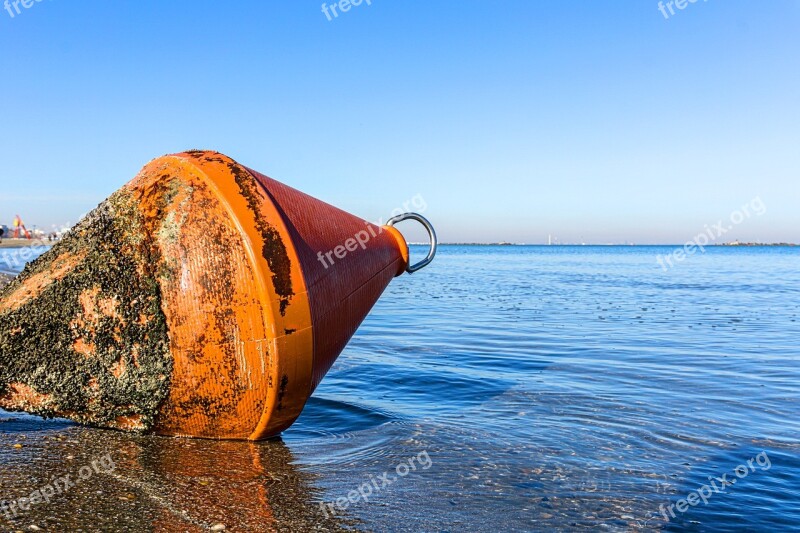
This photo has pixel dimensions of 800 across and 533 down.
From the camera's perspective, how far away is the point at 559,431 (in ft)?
15.2

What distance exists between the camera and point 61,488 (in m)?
2.94

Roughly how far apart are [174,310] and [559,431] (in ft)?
9.32

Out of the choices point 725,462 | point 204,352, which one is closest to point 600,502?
point 725,462

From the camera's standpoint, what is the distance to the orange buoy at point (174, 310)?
10.8 ft

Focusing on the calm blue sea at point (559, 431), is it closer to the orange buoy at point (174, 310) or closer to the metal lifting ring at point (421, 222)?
the orange buoy at point (174, 310)

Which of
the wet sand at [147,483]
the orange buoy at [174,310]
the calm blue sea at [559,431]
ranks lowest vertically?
the calm blue sea at [559,431]

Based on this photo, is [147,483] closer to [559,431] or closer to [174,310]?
[174,310]

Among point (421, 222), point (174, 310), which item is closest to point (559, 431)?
point (421, 222)

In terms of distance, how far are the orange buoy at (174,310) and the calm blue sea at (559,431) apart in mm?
713

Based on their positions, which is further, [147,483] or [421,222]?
[421,222]

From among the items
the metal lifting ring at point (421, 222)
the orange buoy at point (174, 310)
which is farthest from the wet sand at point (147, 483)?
the metal lifting ring at point (421, 222)

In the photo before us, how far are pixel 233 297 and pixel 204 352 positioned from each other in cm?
34

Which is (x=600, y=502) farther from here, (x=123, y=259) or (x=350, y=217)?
(x=123, y=259)

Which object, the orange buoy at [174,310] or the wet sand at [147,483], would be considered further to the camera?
the orange buoy at [174,310]
